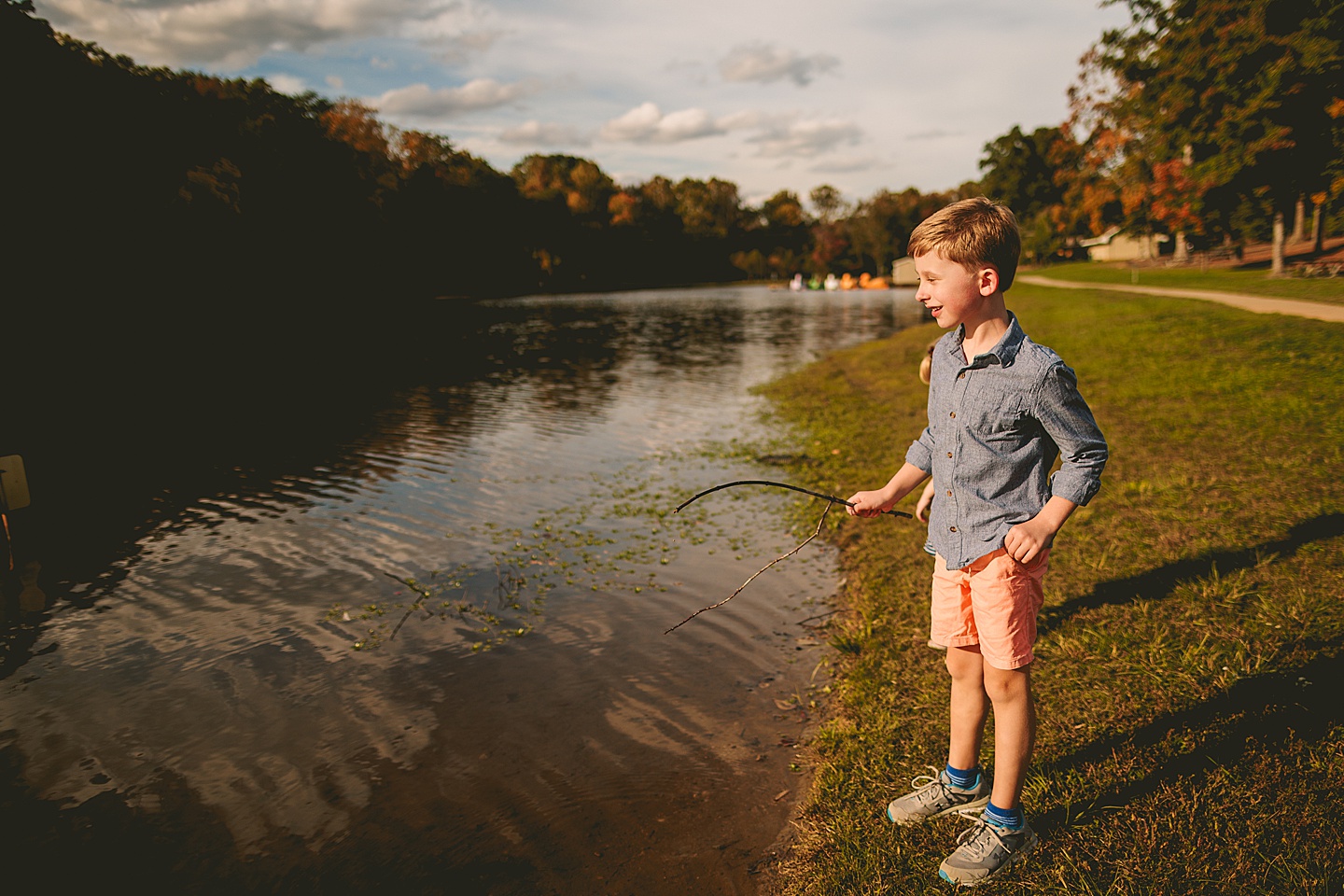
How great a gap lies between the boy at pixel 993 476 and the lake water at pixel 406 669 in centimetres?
127

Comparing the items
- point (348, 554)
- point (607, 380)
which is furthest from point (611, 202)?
point (348, 554)

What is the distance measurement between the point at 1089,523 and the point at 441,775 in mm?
5467

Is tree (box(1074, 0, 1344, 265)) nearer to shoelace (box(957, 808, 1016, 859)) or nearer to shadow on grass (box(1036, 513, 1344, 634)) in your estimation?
shadow on grass (box(1036, 513, 1344, 634))

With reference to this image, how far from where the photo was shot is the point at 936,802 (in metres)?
3.22

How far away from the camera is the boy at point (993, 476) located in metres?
2.53

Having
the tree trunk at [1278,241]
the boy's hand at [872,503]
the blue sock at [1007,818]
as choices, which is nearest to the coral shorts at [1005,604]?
the boy's hand at [872,503]

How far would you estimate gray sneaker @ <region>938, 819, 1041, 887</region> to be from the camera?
2.83 metres

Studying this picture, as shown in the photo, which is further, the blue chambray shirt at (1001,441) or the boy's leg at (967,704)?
the boy's leg at (967,704)

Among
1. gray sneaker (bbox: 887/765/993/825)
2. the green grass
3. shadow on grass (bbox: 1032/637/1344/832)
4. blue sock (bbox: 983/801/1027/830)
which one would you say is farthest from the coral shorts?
the green grass

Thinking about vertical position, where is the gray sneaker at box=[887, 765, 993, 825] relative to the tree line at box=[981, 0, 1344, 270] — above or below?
below

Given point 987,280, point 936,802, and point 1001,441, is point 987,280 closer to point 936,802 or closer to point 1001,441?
point 1001,441

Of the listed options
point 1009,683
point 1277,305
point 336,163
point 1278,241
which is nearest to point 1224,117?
point 1278,241

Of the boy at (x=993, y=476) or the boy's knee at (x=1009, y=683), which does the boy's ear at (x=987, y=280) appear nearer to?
the boy at (x=993, y=476)

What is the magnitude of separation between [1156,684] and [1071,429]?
7.61 ft
